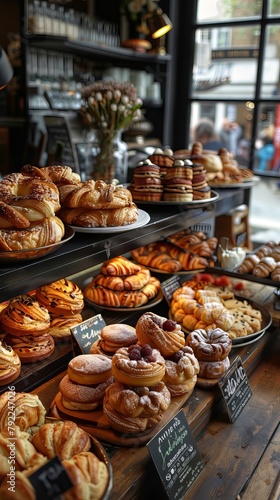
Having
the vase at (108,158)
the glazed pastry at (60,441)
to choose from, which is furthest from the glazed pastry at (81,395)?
the vase at (108,158)

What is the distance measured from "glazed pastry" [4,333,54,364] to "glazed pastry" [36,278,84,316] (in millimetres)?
160

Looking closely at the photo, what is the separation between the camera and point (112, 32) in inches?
212

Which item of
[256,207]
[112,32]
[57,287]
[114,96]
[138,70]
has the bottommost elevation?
[256,207]

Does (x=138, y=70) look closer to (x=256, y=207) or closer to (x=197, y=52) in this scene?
(x=197, y=52)

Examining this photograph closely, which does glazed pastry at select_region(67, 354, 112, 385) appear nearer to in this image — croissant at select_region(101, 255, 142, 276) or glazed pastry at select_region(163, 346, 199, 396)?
glazed pastry at select_region(163, 346, 199, 396)

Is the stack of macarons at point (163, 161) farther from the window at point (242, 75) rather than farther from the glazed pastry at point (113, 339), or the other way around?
the window at point (242, 75)

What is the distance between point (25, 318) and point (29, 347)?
0.10 meters

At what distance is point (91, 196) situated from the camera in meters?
1.62

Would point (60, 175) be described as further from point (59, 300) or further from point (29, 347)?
point (29, 347)

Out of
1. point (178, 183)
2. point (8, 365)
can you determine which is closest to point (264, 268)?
point (178, 183)

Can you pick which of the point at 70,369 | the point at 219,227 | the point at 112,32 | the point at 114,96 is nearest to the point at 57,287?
the point at 70,369

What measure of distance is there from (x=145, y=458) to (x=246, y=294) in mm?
1374

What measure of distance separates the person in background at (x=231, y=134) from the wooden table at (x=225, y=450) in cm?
429

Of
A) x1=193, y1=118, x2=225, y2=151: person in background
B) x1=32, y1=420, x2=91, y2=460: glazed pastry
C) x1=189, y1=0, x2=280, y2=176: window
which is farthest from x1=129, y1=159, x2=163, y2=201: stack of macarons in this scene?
x1=193, y1=118, x2=225, y2=151: person in background
